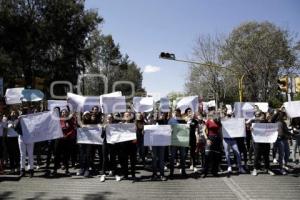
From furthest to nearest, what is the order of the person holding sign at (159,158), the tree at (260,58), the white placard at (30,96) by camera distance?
the tree at (260,58) < the white placard at (30,96) < the person holding sign at (159,158)

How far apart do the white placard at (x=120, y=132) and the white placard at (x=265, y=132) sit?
11.6 ft

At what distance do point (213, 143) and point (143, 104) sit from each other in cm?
649

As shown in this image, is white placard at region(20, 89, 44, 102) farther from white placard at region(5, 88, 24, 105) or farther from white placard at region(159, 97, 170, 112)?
white placard at region(159, 97, 170, 112)

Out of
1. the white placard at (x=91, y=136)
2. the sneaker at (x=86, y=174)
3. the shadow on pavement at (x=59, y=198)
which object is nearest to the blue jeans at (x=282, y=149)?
the white placard at (x=91, y=136)

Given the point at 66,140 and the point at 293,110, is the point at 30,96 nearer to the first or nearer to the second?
the point at 66,140

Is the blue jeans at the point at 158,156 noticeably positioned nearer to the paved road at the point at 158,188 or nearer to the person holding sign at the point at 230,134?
the paved road at the point at 158,188

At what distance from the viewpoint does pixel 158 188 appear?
10469 mm

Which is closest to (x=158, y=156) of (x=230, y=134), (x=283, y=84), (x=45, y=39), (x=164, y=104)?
(x=230, y=134)

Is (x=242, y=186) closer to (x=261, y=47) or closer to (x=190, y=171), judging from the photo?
(x=190, y=171)

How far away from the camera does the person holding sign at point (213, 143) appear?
39.8 feet

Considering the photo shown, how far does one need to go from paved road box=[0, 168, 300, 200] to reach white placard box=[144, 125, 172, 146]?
39.8 inches

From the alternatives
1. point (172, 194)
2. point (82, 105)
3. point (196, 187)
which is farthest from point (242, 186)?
point (82, 105)

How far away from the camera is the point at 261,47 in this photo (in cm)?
4372

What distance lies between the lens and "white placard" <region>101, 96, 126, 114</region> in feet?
47.6
